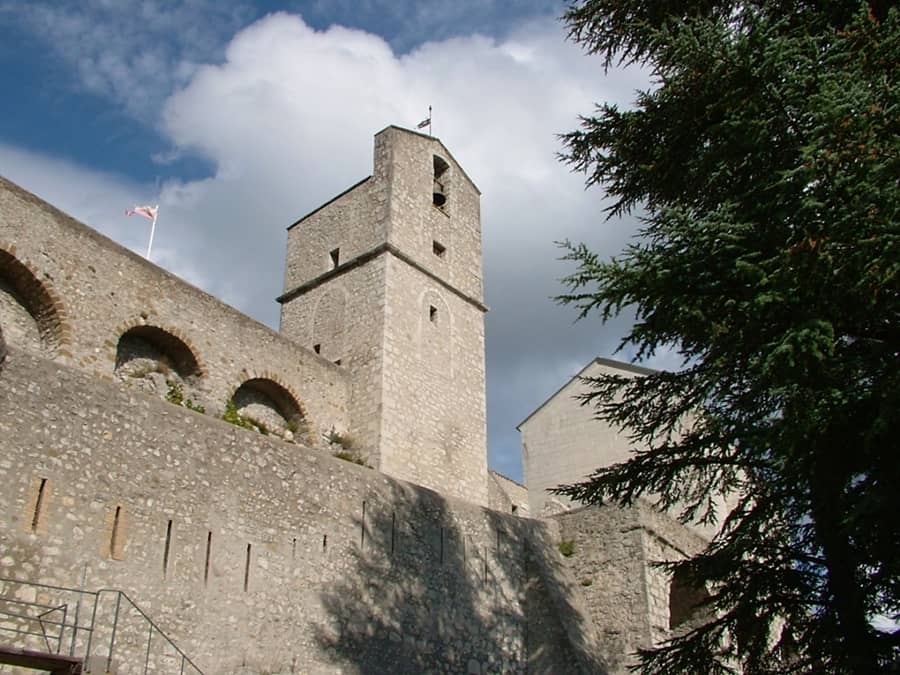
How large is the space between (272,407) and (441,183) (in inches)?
281

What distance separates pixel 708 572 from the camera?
837cm

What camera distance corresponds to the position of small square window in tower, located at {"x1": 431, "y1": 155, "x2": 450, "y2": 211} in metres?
20.9

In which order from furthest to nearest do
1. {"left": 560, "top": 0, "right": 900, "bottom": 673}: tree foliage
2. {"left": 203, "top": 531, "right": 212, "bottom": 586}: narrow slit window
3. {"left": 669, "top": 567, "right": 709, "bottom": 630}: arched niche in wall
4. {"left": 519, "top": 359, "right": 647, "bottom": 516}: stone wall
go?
1. {"left": 519, "top": 359, "right": 647, "bottom": 516}: stone wall
2. {"left": 669, "top": 567, "right": 709, "bottom": 630}: arched niche in wall
3. {"left": 203, "top": 531, "right": 212, "bottom": 586}: narrow slit window
4. {"left": 560, "top": 0, "right": 900, "bottom": 673}: tree foliage

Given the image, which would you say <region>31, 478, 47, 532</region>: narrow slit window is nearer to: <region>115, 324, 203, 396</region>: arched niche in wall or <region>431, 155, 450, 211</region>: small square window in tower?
<region>115, 324, 203, 396</region>: arched niche in wall

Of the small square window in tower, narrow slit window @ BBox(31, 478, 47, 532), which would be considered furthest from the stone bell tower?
narrow slit window @ BBox(31, 478, 47, 532)

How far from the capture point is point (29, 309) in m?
13.1

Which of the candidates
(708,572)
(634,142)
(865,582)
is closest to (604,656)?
(708,572)

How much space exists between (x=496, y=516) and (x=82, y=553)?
7.37 m

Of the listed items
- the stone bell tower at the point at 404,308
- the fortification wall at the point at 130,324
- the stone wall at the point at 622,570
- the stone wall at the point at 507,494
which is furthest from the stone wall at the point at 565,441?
the fortification wall at the point at 130,324

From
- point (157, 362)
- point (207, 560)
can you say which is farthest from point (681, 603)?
point (207, 560)

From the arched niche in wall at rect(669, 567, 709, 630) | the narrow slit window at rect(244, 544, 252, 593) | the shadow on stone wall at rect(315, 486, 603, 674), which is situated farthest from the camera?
the arched niche in wall at rect(669, 567, 709, 630)

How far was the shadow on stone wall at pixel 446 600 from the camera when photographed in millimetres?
11492

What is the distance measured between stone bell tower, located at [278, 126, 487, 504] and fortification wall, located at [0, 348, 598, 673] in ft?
12.0

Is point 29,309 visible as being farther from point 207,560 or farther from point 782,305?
point 782,305
